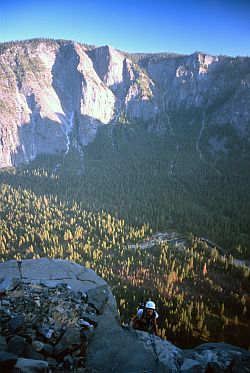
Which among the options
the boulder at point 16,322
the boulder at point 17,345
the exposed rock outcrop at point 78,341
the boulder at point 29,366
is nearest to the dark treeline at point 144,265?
the exposed rock outcrop at point 78,341

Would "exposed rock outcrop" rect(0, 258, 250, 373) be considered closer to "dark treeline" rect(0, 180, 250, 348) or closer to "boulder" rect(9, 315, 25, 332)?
"boulder" rect(9, 315, 25, 332)

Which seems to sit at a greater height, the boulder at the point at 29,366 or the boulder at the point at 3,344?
the boulder at the point at 29,366

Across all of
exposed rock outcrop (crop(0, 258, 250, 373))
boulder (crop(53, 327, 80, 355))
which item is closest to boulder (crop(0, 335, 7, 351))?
exposed rock outcrop (crop(0, 258, 250, 373))

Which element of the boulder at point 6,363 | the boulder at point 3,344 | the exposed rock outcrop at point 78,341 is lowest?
the exposed rock outcrop at point 78,341

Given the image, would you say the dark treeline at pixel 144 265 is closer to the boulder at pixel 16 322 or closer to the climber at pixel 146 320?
the climber at pixel 146 320

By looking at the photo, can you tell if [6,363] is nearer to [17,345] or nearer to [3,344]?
[17,345]

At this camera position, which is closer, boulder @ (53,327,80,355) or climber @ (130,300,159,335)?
boulder @ (53,327,80,355)

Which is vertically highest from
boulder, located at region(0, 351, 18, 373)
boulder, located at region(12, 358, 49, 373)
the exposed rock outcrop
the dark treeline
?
boulder, located at region(0, 351, 18, 373)

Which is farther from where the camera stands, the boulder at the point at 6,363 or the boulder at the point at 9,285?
the boulder at the point at 9,285

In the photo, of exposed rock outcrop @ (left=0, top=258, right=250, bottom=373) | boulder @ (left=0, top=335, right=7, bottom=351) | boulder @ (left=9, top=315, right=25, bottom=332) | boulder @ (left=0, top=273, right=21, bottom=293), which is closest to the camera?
boulder @ (left=0, top=335, right=7, bottom=351)
